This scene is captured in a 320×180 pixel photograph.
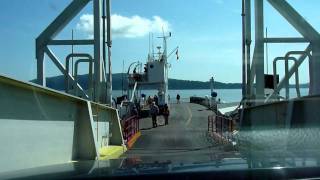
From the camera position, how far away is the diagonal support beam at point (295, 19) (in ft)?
50.1

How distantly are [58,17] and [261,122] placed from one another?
5.82 meters

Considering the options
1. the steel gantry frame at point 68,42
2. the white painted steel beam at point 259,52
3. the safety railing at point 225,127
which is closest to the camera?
the steel gantry frame at point 68,42

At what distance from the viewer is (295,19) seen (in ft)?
50.6

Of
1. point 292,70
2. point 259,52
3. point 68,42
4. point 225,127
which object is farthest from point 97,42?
point 225,127

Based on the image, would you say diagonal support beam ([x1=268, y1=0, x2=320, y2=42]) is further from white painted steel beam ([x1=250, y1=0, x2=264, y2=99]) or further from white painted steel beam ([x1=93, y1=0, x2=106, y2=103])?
white painted steel beam ([x1=93, y1=0, x2=106, y2=103])

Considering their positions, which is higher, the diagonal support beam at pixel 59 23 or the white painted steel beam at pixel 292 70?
the diagonal support beam at pixel 59 23

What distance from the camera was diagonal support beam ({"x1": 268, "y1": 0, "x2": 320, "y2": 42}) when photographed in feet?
50.1

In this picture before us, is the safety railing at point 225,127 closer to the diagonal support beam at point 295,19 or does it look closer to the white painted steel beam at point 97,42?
the diagonal support beam at point 295,19

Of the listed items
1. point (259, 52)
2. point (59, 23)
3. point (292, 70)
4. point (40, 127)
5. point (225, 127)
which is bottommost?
point (225, 127)

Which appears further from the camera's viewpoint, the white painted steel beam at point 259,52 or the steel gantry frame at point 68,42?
the white painted steel beam at point 259,52

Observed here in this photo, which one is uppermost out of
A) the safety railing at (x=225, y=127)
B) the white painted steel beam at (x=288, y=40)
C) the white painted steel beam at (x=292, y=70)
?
the white painted steel beam at (x=288, y=40)

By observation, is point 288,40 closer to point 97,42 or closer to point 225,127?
point 97,42

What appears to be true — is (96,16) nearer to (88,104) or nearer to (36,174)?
(88,104)

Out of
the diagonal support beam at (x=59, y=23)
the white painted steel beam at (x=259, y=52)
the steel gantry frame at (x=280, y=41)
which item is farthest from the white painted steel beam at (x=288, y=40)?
the diagonal support beam at (x=59, y=23)
